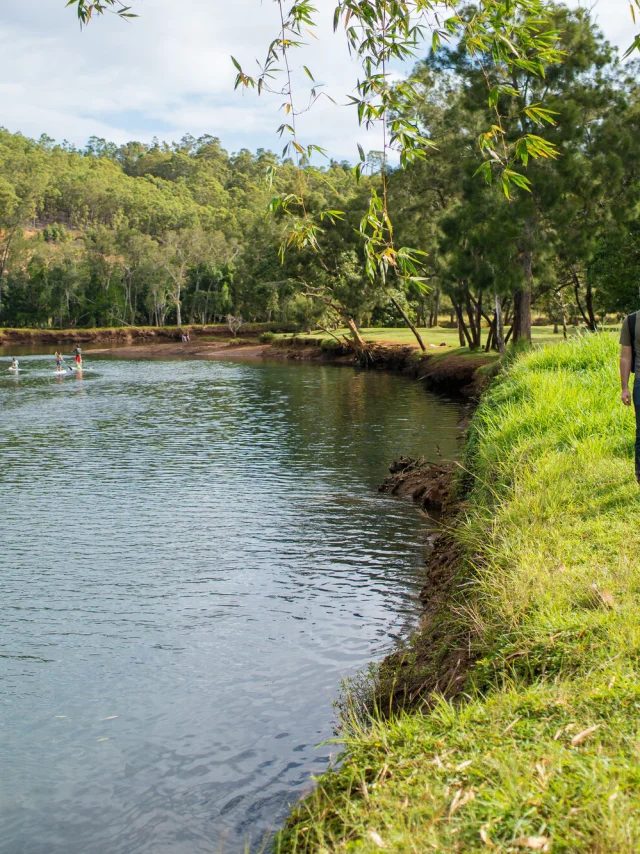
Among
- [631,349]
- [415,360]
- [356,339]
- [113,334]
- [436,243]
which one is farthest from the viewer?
[113,334]

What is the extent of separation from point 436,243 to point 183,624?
131ft

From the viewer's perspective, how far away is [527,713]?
448 centimetres

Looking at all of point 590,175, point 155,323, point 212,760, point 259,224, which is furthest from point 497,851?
point 155,323

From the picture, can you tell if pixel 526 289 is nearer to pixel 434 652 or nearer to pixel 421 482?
pixel 421 482

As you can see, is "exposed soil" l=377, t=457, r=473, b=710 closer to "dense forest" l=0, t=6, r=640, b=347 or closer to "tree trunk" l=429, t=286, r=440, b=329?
"dense forest" l=0, t=6, r=640, b=347

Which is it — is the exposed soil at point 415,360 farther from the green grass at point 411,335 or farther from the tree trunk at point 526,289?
the tree trunk at point 526,289

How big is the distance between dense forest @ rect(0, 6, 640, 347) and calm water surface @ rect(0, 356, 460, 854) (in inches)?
169

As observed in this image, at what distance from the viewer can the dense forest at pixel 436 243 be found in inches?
1226

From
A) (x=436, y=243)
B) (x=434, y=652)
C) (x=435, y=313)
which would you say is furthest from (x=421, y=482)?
(x=435, y=313)

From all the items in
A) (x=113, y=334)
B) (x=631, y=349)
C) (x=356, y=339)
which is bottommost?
(x=631, y=349)

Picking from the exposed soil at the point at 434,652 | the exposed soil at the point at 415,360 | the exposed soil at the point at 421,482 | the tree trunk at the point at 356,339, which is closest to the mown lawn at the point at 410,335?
the exposed soil at the point at 415,360

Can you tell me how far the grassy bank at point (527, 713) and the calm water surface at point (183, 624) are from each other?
147 cm

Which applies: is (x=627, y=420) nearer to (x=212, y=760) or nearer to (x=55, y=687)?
(x=212, y=760)

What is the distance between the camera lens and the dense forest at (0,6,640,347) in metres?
31.1
